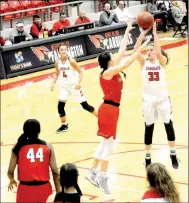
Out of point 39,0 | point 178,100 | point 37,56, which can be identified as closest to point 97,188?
point 178,100

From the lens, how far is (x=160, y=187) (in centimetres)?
544

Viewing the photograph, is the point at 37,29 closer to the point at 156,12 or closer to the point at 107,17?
the point at 107,17

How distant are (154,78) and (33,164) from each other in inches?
115

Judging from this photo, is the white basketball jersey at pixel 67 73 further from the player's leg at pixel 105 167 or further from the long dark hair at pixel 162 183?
the long dark hair at pixel 162 183

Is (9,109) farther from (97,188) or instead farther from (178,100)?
(97,188)

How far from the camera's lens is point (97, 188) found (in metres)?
9.14

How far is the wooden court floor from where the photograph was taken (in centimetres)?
921

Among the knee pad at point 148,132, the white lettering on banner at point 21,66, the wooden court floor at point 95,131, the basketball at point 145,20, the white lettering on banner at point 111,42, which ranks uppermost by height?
the basketball at point 145,20

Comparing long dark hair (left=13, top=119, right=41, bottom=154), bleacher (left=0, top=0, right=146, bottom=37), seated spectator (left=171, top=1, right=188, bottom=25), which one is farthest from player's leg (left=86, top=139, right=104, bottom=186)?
seated spectator (left=171, top=1, right=188, bottom=25)

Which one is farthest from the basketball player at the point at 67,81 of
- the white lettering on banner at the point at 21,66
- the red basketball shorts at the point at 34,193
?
the white lettering on banner at the point at 21,66

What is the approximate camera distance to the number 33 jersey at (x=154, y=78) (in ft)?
29.6

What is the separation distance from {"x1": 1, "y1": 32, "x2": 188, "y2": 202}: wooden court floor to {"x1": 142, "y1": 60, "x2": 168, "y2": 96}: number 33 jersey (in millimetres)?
1278

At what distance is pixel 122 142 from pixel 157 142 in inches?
25.4

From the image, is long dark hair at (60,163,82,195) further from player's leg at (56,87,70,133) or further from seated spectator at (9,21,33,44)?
seated spectator at (9,21,33,44)
